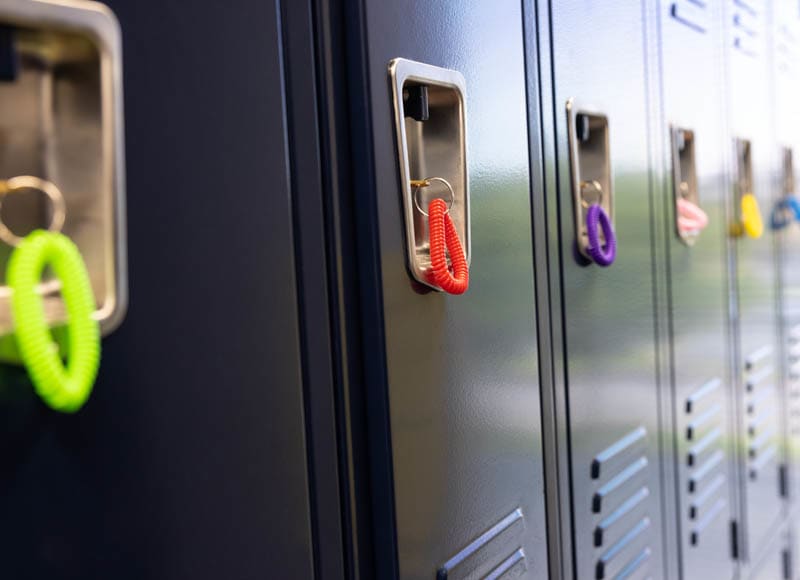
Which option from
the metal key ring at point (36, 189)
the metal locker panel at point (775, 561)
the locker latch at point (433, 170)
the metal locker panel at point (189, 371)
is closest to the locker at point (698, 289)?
the metal locker panel at point (775, 561)

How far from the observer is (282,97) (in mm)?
698

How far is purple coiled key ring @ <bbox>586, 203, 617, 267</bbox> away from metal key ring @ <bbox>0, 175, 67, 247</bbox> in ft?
2.48

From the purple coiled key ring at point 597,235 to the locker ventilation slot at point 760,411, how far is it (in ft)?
2.90

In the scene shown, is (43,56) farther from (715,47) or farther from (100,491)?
(715,47)

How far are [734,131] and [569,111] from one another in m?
0.85

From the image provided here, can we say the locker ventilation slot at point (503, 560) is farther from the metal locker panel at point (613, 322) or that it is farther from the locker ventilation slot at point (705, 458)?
the locker ventilation slot at point (705, 458)

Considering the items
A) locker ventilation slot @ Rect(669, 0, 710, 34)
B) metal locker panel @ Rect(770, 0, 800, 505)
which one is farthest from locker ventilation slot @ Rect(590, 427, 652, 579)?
metal locker panel @ Rect(770, 0, 800, 505)

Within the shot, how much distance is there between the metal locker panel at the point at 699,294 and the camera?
4.88ft

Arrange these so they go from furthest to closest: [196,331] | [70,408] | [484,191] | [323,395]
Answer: [484,191] < [323,395] < [196,331] < [70,408]

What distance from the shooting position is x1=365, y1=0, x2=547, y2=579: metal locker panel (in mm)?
803

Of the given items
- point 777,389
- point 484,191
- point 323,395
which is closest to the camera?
point 323,395

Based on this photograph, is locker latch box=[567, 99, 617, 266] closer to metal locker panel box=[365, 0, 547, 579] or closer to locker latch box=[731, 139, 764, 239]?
metal locker panel box=[365, 0, 547, 579]

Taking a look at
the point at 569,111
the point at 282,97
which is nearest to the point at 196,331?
the point at 282,97

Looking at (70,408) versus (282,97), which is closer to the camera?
(70,408)
